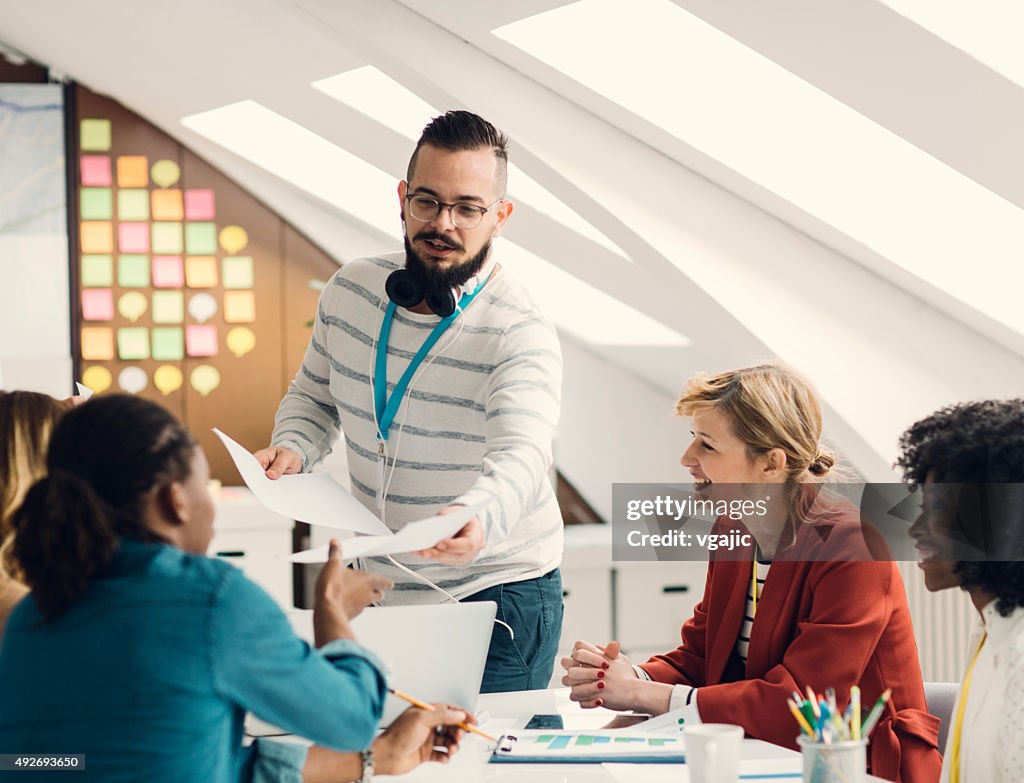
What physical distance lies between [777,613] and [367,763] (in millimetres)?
731

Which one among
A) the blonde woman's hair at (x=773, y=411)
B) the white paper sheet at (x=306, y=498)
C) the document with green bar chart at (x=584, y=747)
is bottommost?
the document with green bar chart at (x=584, y=747)

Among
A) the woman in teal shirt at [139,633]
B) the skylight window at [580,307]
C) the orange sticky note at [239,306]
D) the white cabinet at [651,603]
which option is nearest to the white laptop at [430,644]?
the woman in teal shirt at [139,633]

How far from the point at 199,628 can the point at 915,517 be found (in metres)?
0.88

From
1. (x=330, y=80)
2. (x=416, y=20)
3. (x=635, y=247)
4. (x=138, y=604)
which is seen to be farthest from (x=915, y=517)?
(x=330, y=80)

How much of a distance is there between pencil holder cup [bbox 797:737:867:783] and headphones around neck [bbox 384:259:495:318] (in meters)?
0.92

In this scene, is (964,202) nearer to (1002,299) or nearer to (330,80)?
(1002,299)

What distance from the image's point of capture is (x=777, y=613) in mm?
1905

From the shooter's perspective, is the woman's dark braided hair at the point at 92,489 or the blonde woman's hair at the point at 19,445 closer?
the woman's dark braided hair at the point at 92,489

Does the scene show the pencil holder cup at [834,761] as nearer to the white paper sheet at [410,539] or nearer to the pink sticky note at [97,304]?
the white paper sheet at [410,539]

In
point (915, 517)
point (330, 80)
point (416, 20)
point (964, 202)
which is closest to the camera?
point (915, 517)

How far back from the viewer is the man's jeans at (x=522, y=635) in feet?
6.45

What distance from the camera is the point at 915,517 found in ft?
5.21

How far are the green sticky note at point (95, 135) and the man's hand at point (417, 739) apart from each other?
14.2ft

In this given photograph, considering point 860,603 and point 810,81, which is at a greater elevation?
point 810,81
